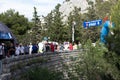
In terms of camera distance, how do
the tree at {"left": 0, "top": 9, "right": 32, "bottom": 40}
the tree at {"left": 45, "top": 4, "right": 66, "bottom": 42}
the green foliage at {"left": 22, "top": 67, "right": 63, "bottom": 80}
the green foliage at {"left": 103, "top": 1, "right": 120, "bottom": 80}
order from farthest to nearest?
the tree at {"left": 0, "top": 9, "right": 32, "bottom": 40}, the tree at {"left": 45, "top": 4, "right": 66, "bottom": 42}, the green foliage at {"left": 22, "top": 67, "right": 63, "bottom": 80}, the green foliage at {"left": 103, "top": 1, "right": 120, "bottom": 80}

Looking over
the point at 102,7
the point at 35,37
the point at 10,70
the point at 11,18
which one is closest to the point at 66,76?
the point at 10,70

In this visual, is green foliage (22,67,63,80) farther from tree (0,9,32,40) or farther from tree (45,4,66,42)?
tree (0,9,32,40)

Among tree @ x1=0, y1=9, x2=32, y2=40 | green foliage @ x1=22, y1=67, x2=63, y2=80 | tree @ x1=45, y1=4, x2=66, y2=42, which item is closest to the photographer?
green foliage @ x1=22, y1=67, x2=63, y2=80

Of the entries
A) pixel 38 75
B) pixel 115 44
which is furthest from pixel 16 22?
pixel 115 44

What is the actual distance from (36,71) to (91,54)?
262 centimetres

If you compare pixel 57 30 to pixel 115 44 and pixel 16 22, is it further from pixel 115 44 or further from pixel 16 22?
pixel 115 44

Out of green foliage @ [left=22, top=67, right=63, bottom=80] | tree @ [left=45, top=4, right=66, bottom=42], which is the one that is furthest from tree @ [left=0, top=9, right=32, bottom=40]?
green foliage @ [left=22, top=67, right=63, bottom=80]

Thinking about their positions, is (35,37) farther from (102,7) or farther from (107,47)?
(107,47)

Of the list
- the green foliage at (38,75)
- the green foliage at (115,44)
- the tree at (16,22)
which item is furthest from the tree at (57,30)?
the green foliage at (115,44)

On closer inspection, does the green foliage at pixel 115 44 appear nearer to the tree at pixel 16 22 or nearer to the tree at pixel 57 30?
the tree at pixel 57 30

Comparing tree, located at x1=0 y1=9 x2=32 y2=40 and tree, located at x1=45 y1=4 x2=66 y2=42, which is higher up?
tree, located at x1=0 y1=9 x2=32 y2=40

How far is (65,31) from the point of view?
7488 cm

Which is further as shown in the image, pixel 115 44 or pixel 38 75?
pixel 38 75

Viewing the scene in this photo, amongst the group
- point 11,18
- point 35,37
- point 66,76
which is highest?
point 11,18
